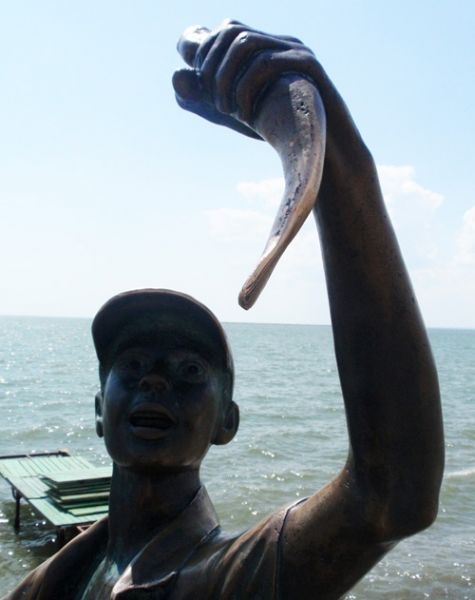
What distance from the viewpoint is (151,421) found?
7.15 feet

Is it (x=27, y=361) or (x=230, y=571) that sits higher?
(x=230, y=571)

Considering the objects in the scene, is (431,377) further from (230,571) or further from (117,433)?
(117,433)


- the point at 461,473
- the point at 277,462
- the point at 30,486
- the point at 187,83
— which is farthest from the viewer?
the point at 277,462

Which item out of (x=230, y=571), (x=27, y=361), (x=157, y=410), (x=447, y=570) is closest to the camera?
(x=230, y=571)

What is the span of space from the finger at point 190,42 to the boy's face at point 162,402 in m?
0.84

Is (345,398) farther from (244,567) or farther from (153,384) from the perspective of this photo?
(153,384)

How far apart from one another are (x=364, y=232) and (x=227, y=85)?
434mm

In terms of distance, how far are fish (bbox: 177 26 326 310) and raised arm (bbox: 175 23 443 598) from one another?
0.04m

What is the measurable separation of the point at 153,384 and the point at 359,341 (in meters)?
0.75

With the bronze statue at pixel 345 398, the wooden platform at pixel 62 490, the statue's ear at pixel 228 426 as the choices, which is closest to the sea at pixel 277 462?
the wooden platform at pixel 62 490

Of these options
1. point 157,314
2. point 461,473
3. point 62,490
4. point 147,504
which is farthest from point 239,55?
→ point 461,473

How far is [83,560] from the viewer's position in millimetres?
2393

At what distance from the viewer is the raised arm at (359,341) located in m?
1.64

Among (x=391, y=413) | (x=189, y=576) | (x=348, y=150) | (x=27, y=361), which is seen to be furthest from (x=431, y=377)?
(x=27, y=361)
